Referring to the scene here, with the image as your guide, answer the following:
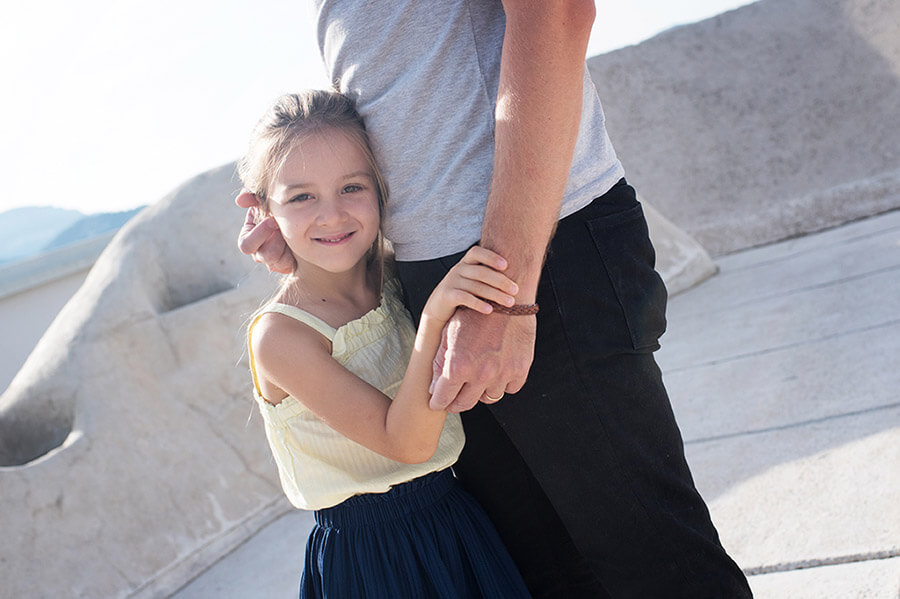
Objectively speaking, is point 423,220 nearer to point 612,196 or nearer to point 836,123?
point 612,196

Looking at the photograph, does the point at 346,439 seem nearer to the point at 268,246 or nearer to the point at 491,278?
the point at 268,246

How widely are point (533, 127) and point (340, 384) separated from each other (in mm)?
483

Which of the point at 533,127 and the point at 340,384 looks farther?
the point at 340,384

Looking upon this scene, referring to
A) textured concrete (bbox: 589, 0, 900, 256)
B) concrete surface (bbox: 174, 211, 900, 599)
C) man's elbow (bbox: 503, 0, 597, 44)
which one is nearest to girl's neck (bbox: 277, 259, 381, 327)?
man's elbow (bbox: 503, 0, 597, 44)

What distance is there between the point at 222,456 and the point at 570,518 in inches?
90.3

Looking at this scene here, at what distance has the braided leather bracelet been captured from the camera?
1.04 metres

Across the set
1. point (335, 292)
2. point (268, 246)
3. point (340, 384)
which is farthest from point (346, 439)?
point (268, 246)

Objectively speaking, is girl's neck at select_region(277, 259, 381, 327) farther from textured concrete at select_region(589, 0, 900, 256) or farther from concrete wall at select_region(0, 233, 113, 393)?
concrete wall at select_region(0, 233, 113, 393)

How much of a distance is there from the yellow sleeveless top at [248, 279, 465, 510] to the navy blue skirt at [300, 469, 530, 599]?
5cm

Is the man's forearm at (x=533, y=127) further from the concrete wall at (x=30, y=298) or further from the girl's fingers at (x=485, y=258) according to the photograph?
the concrete wall at (x=30, y=298)

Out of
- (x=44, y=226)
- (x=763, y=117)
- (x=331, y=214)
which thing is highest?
(x=331, y=214)

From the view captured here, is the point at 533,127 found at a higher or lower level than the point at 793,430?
higher

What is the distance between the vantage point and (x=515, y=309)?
1.04m

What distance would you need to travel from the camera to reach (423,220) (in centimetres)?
117
